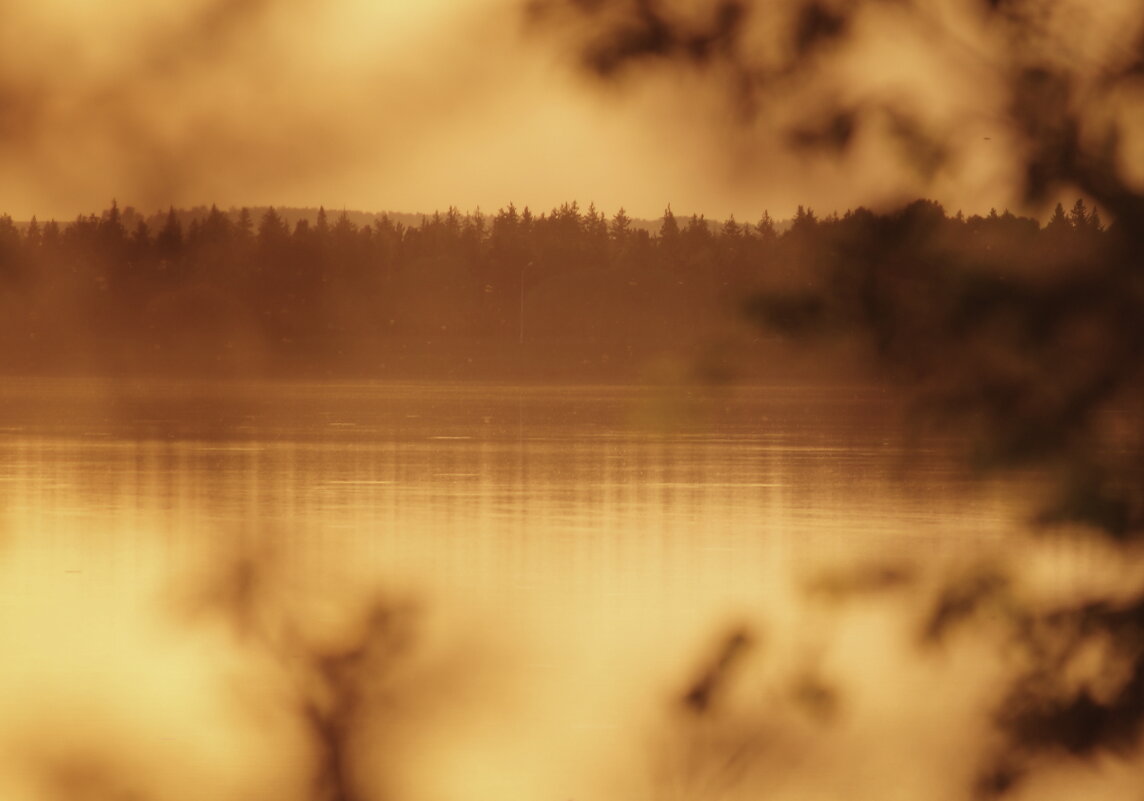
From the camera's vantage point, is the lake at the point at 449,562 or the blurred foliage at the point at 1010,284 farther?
the blurred foliage at the point at 1010,284

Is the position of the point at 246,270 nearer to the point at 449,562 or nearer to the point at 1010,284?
the point at 1010,284

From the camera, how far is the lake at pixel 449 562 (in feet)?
7.69

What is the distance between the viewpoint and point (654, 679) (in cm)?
662

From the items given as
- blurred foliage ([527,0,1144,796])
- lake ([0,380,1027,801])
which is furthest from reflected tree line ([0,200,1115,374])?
lake ([0,380,1027,801])

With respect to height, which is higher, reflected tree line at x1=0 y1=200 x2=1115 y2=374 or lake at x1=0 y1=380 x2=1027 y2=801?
reflected tree line at x1=0 y1=200 x2=1115 y2=374

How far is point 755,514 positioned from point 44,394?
30155mm

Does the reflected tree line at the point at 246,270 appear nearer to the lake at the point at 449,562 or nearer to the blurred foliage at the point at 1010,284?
the blurred foliage at the point at 1010,284

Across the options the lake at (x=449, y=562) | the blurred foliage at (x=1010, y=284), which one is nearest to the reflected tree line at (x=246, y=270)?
the blurred foliage at (x=1010, y=284)

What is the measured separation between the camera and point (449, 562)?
33.2 ft

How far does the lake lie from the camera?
234 cm

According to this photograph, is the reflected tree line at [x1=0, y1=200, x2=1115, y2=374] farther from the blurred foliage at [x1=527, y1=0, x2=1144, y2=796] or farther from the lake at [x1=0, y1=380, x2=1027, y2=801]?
the lake at [x1=0, y1=380, x2=1027, y2=801]

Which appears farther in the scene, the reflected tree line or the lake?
the reflected tree line

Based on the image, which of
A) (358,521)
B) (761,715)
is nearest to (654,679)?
(761,715)

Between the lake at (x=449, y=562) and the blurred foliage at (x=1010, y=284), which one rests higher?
the blurred foliage at (x=1010, y=284)
